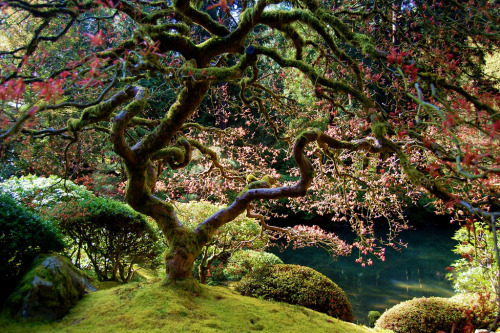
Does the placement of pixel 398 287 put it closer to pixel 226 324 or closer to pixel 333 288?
pixel 333 288

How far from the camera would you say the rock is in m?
2.63

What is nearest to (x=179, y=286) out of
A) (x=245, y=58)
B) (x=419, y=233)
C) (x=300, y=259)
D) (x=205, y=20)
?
(x=245, y=58)

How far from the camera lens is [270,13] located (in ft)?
10.2

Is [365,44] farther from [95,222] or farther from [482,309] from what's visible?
[482,309]

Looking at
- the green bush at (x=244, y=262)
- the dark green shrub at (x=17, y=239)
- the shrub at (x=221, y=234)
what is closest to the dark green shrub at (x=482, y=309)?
the green bush at (x=244, y=262)

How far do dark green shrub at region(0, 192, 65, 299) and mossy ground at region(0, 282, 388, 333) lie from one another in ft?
1.77

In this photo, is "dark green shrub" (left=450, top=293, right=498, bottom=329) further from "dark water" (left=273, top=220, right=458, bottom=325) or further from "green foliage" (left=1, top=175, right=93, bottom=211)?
"green foliage" (left=1, top=175, right=93, bottom=211)

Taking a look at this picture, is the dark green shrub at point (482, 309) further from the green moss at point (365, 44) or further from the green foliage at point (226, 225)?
the green moss at point (365, 44)

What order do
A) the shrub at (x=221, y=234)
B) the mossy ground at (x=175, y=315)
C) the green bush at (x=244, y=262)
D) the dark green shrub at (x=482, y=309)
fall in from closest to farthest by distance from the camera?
1. the mossy ground at (x=175, y=315)
2. the dark green shrub at (x=482, y=309)
3. the shrub at (x=221, y=234)
4. the green bush at (x=244, y=262)

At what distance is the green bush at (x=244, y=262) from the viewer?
5.67m

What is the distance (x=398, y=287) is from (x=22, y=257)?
879 centimetres

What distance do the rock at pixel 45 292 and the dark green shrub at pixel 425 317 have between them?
4.47 metres

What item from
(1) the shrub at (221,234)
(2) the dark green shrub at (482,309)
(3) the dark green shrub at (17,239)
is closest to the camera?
(3) the dark green shrub at (17,239)

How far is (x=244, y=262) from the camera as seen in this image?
18.8 feet
